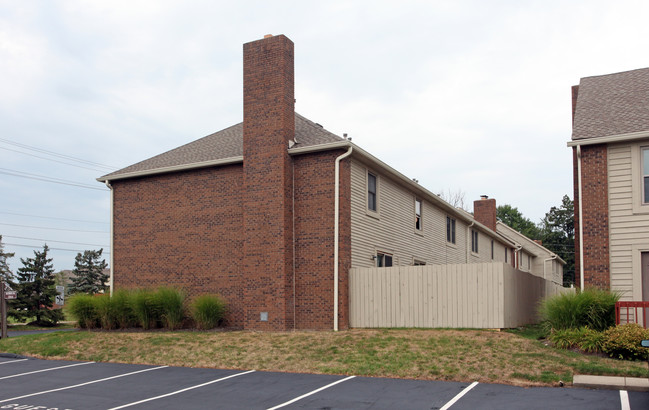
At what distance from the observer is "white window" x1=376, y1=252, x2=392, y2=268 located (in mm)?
21773

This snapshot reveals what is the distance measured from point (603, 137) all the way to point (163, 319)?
47.9 ft

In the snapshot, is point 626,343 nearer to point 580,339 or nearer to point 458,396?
point 580,339

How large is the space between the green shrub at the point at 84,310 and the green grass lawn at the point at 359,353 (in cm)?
150

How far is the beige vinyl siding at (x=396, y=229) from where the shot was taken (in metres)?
20.0

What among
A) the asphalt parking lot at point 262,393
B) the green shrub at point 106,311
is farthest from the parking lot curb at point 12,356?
the green shrub at point 106,311

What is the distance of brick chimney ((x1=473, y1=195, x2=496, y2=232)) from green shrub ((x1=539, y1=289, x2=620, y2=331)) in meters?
24.9

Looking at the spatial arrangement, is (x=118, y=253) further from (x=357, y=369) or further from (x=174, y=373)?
(x=357, y=369)

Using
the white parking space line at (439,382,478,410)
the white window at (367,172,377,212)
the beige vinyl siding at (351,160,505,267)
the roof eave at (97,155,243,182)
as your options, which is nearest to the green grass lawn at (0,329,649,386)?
the white parking space line at (439,382,478,410)

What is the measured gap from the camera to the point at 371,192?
70.1 ft

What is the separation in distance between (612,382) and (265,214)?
37.0 feet

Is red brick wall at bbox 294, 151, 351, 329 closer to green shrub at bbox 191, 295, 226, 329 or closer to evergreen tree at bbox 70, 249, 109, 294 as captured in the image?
green shrub at bbox 191, 295, 226, 329

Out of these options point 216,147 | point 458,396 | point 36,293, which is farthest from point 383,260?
point 36,293

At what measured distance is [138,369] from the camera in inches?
581

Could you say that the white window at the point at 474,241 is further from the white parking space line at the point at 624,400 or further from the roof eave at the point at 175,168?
the white parking space line at the point at 624,400
